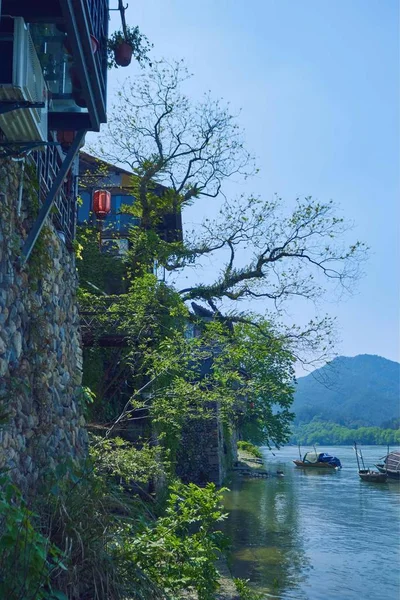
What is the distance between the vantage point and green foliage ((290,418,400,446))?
129625mm

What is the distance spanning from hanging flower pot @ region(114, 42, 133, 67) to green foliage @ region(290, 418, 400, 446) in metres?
111

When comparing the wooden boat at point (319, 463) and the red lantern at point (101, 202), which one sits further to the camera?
the wooden boat at point (319, 463)

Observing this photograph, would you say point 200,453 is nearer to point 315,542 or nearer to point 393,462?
point 315,542

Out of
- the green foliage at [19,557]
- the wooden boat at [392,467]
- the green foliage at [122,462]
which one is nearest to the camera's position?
the green foliage at [19,557]

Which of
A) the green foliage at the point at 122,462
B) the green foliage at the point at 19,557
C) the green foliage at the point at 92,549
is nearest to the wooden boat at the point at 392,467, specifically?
the green foliage at the point at 122,462

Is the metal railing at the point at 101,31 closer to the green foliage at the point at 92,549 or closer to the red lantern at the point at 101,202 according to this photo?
the green foliage at the point at 92,549

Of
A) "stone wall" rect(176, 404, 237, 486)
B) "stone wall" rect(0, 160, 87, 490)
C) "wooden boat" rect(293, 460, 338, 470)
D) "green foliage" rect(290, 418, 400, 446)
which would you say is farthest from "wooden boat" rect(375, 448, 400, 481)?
"green foliage" rect(290, 418, 400, 446)

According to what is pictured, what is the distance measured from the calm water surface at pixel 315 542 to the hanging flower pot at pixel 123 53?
8729 millimetres

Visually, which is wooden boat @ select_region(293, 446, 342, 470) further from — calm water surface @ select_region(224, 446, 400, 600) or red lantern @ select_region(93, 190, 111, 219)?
red lantern @ select_region(93, 190, 111, 219)

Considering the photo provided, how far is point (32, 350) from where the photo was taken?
21.1ft

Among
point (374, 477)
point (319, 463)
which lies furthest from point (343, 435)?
point (374, 477)

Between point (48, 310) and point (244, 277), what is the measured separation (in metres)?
14.2

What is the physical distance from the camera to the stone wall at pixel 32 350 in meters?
5.77

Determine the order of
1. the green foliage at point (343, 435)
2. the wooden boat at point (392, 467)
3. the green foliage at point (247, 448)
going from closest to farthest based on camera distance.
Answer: the wooden boat at point (392, 467) < the green foliage at point (247, 448) < the green foliage at point (343, 435)
